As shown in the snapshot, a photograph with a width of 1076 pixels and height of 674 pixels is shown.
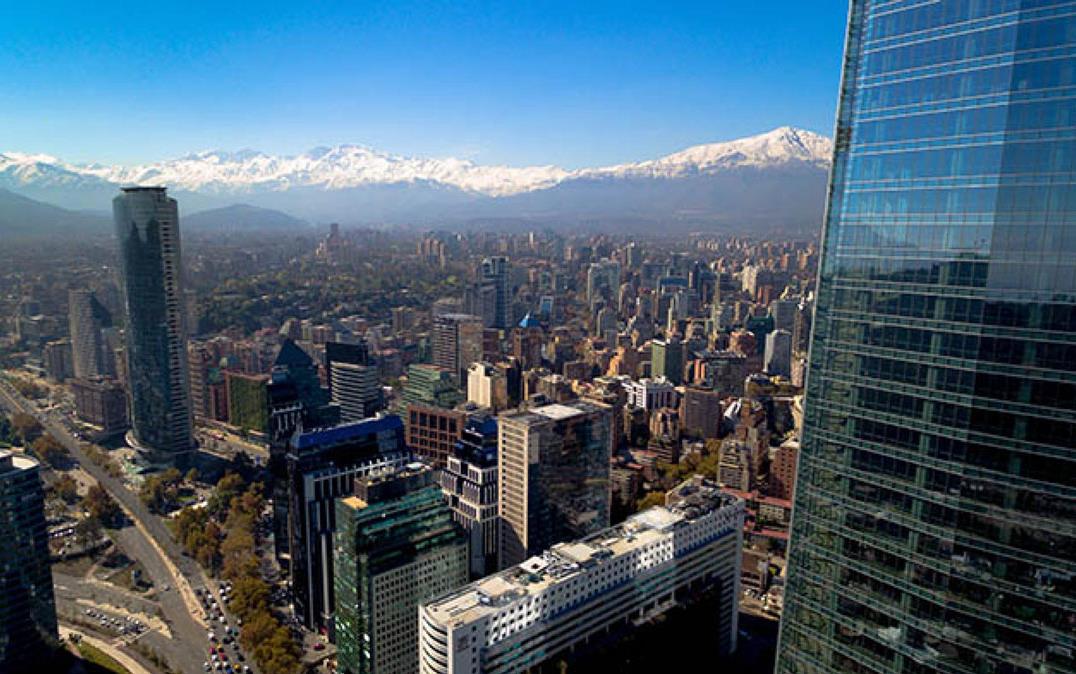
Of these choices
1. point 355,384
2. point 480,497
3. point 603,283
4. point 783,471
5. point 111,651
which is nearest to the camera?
point 111,651

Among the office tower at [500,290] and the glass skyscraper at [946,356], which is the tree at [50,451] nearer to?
the office tower at [500,290]

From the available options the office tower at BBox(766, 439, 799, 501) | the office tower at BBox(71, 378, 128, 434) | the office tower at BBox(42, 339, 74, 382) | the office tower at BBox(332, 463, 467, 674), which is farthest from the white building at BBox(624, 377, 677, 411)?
the office tower at BBox(42, 339, 74, 382)

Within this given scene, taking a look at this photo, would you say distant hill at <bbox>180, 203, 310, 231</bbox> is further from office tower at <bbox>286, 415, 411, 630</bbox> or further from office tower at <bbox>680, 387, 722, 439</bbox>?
office tower at <bbox>286, 415, 411, 630</bbox>

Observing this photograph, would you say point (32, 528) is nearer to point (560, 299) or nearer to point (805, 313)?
point (805, 313)

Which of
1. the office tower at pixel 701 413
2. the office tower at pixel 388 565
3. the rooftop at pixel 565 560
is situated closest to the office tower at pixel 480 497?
the office tower at pixel 388 565

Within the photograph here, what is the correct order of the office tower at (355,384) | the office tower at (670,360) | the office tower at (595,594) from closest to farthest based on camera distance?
the office tower at (595,594)
the office tower at (355,384)
the office tower at (670,360)

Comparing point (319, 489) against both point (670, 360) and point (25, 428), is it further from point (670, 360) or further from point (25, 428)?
point (670, 360)

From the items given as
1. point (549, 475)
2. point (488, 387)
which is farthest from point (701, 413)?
point (549, 475)
